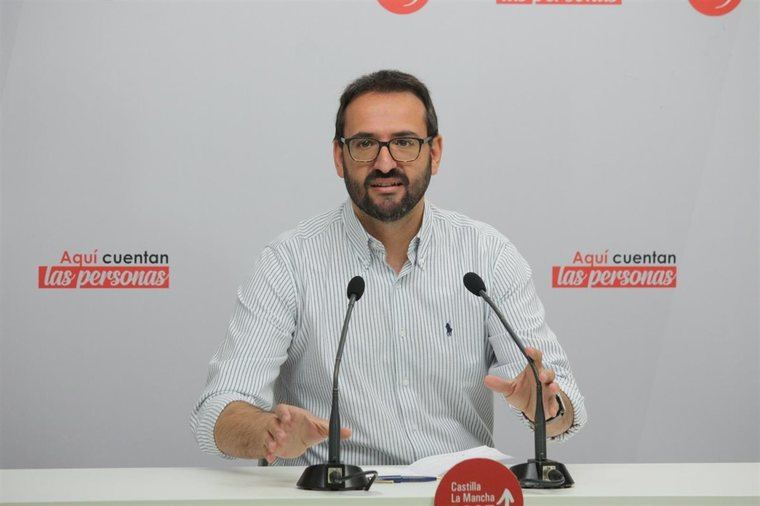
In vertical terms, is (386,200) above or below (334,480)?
above

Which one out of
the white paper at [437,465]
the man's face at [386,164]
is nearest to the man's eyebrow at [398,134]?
the man's face at [386,164]

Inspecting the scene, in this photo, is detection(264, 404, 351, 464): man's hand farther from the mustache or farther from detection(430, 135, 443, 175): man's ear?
detection(430, 135, 443, 175): man's ear

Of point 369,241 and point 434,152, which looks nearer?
point 369,241

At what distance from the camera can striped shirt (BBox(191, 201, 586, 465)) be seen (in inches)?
92.0

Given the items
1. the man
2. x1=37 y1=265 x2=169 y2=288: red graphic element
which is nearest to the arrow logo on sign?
the man

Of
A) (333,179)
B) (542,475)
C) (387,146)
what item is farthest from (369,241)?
(333,179)

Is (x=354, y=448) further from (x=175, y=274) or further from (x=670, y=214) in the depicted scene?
(x=670, y=214)

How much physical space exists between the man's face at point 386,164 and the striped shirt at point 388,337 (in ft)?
0.31

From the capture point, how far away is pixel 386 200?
7.93 ft

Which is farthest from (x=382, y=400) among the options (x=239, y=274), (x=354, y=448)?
(x=239, y=274)

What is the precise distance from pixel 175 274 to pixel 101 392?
1.70 ft

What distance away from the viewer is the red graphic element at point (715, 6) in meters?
3.56

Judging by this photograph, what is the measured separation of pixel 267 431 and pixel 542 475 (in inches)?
21.8

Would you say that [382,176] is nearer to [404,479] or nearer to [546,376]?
[546,376]
